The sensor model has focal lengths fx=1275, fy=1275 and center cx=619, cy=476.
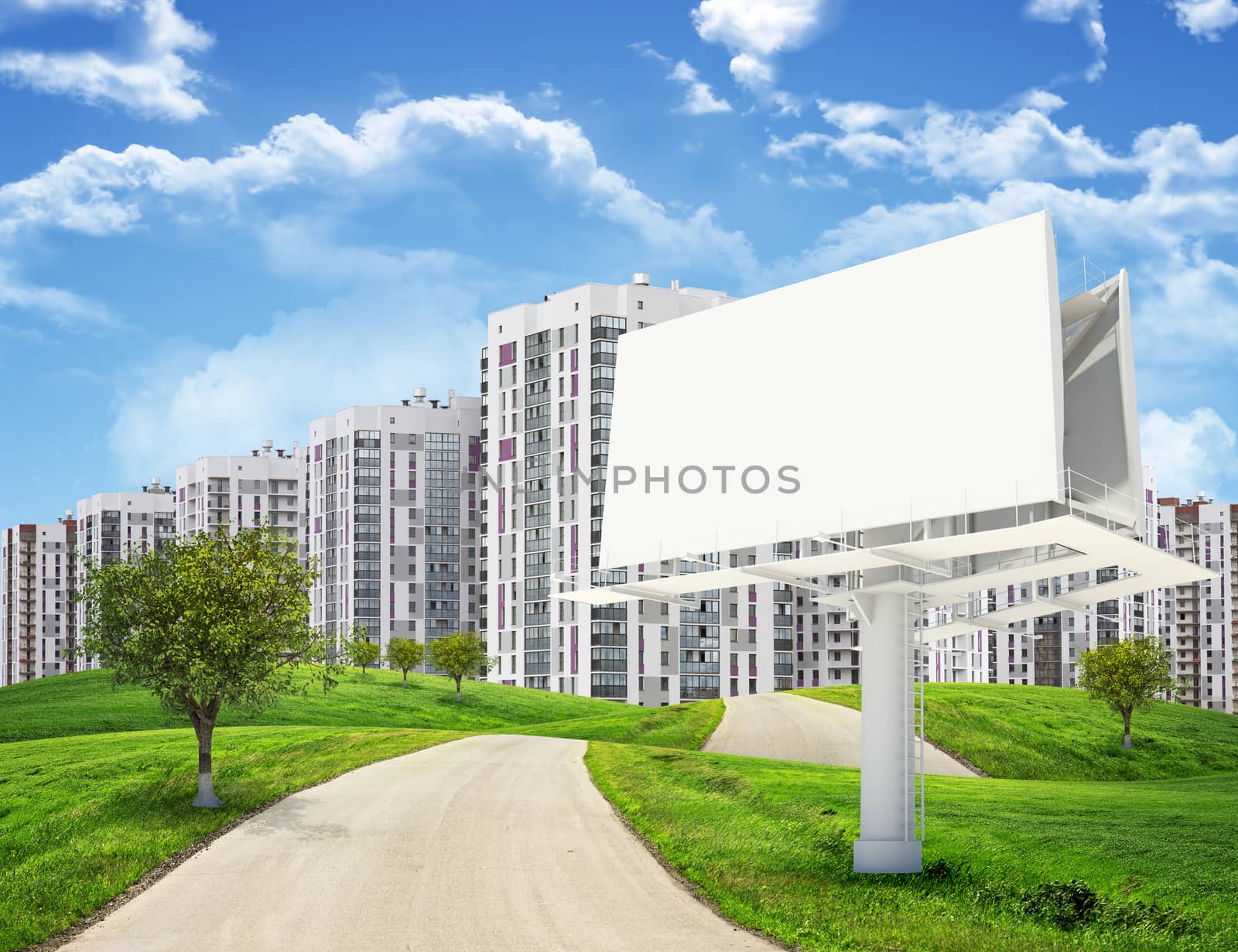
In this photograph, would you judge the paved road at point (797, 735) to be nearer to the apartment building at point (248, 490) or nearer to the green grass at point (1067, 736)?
the green grass at point (1067, 736)

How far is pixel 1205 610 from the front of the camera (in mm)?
187125

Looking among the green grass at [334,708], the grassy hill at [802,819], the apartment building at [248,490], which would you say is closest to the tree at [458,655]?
the green grass at [334,708]

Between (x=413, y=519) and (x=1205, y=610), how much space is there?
118m

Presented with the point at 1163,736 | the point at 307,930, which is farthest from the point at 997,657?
the point at 307,930

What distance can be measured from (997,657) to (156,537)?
126 meters

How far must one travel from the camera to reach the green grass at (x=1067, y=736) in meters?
60.5

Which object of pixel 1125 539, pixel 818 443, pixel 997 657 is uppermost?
pixel 818 443

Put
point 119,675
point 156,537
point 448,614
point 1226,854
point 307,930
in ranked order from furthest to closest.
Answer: point 156,537, point 448,614, point 119,675, point 1226,854, point 307,930

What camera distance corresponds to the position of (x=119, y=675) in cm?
3494

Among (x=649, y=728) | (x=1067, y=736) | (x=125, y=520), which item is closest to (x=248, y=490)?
(x=125, y=520)

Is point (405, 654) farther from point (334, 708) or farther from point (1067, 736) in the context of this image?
point (1067, 736)

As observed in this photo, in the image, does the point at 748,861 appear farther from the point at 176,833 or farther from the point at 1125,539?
the point at 176,833

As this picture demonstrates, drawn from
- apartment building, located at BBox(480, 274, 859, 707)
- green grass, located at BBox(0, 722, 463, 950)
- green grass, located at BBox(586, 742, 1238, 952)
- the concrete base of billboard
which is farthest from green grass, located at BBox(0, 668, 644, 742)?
the concrete base of billboard

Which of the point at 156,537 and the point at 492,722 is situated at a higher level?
the point at 156,537
